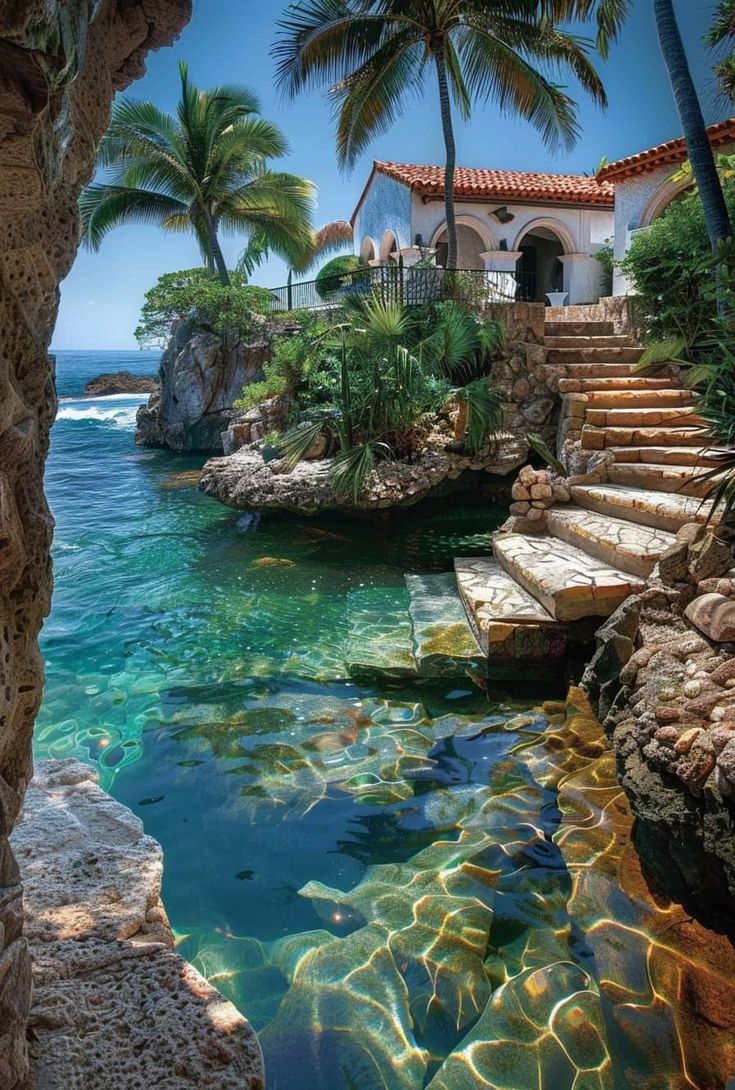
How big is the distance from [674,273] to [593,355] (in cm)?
157

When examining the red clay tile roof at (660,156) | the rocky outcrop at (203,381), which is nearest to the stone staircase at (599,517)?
the red clay tile roof at (660,156)

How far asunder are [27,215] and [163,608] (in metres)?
6.48

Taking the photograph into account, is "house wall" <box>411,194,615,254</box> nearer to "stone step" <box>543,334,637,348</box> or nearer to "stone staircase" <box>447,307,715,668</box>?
"stone step" <box>543,334,637,348</box>

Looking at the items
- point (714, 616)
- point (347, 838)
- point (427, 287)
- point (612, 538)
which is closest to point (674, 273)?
point (427, 287)

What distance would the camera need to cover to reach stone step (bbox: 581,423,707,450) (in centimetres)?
832

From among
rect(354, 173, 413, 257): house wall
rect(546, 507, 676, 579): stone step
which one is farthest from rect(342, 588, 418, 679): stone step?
rect(354, 173, 413, 257): house wall

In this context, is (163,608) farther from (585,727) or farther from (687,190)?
(687,190)

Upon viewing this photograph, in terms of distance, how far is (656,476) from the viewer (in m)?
7.45

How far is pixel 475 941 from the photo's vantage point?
122 inches

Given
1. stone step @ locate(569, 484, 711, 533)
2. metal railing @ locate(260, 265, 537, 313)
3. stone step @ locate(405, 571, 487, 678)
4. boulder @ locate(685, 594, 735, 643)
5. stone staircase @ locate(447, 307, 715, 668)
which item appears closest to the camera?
boulder @ locate(685, 594, 735, 643)

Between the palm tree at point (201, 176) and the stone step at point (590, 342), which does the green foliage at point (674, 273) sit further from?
the palm tree at point (201, 176)

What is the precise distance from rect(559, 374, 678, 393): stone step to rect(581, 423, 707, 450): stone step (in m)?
1.29

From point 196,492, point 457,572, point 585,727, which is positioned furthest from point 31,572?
point 196,492

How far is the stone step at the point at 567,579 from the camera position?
552 centimetres
